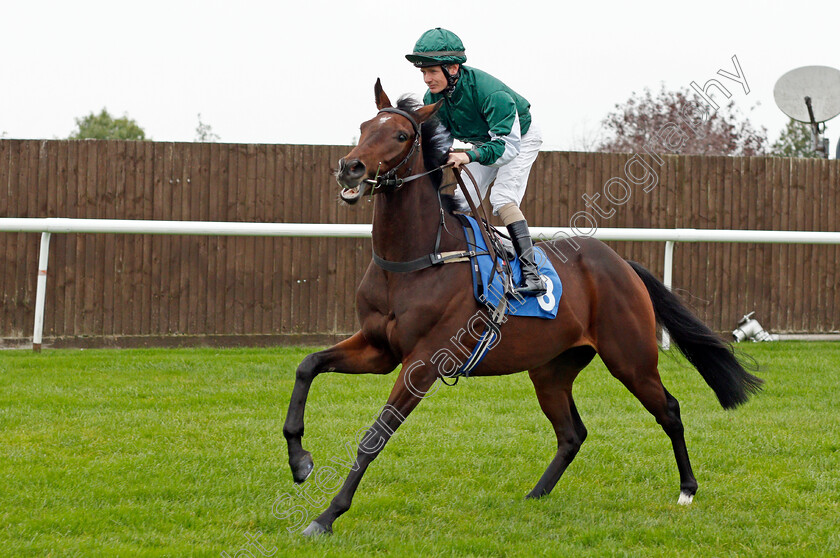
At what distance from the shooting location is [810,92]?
9602mm

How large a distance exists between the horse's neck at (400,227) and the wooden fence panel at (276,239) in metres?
4.89

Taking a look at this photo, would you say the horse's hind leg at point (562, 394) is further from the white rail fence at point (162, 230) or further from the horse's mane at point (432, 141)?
the white rail fence at point (162, 230)

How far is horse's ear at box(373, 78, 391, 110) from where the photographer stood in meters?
4.15

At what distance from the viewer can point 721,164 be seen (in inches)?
378

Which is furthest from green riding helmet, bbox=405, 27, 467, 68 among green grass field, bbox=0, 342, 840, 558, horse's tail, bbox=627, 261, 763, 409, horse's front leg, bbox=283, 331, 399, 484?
green grass field, bbox=0, 342, 840, 558

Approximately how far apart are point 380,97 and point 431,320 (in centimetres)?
110

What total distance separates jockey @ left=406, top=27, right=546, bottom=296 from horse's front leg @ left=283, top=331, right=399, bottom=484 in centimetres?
78

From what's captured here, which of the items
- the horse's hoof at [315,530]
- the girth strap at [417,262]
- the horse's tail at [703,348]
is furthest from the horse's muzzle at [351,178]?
the horse's tail at [703,348]

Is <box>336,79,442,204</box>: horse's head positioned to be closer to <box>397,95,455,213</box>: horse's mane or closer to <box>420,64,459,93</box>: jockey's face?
<box>397,95,455,213</box>: horse's mane

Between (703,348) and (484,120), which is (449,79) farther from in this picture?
(703,348)

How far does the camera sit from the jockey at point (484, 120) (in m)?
4.12

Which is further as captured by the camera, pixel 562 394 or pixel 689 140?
pixel 689 140

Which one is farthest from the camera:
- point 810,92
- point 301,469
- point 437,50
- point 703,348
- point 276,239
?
point 810,92

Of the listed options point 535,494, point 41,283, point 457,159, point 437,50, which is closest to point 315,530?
point 535,494
